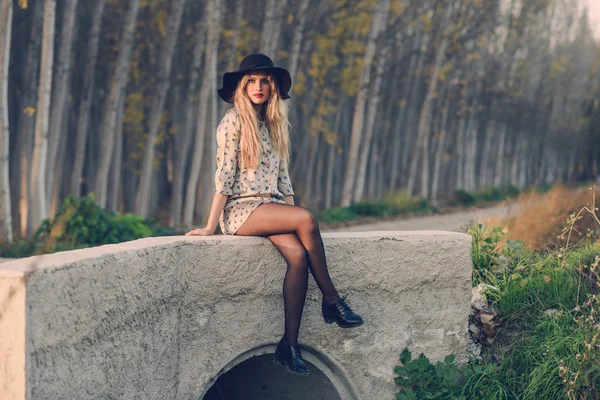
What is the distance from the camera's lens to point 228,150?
18.0ft

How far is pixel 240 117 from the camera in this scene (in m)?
5.52

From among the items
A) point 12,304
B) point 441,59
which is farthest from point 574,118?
point 12,304

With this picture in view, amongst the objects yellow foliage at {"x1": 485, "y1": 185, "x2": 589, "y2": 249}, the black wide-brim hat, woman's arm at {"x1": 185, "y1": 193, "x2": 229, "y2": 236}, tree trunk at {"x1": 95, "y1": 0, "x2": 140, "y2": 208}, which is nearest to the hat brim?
the black wide-brim hat

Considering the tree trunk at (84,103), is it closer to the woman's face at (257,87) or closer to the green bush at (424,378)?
the woman's face at (257,87)

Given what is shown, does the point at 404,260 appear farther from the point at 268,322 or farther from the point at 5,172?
A: the point at 5,172

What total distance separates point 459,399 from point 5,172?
25.8 feet

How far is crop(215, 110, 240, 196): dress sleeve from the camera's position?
5445 millimetres

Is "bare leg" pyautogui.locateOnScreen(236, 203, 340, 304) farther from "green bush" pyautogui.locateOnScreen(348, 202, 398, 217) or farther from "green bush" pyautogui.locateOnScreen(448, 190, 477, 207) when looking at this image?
"green bush" pyautogui.locateOnScreen(448, 190, 477, 207)

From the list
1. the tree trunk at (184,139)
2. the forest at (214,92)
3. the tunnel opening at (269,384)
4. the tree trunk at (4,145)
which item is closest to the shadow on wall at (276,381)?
the tunnel opening at (269,384)

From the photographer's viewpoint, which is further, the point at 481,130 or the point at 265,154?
the point at 481,130

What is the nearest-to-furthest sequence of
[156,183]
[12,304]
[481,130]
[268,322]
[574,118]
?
[12,304] < [268,322] < [156,183] < [481,130] < [574,118]

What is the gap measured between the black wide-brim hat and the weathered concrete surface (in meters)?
1.05

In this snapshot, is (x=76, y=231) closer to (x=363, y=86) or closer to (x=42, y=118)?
(x=42, y=118)

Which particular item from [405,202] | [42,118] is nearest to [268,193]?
[42,118]
